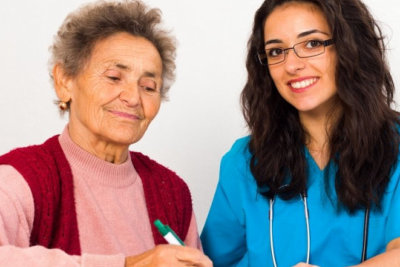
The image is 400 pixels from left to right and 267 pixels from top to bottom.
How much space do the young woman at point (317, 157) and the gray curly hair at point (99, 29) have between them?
347 mm

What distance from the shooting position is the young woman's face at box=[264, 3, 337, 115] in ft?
5.27

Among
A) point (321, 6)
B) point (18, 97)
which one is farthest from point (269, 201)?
point (18, 97)

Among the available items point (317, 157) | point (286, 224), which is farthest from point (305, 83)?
point (286, 224)

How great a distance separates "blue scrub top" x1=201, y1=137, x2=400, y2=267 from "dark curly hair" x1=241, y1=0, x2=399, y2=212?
0.03 meters

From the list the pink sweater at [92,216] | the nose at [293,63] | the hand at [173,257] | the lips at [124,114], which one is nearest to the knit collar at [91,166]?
the pink sweater at [92,216]

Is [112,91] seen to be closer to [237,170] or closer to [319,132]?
[237,170]

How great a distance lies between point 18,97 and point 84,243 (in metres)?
1.12

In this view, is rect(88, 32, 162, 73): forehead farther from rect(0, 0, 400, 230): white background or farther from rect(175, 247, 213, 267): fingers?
rect(0, 0, 400, 230): white background

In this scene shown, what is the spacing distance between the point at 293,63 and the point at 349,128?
0.24 meters

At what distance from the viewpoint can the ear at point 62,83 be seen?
1.45 m

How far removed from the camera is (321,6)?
63.9 inches

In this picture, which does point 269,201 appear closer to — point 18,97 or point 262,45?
point 262,45

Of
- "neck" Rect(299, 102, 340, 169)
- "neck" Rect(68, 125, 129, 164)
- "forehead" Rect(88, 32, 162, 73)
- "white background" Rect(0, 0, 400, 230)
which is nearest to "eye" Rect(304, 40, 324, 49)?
"neck" Rect(299, 102, 340, 169)

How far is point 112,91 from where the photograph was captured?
4.64 feet
